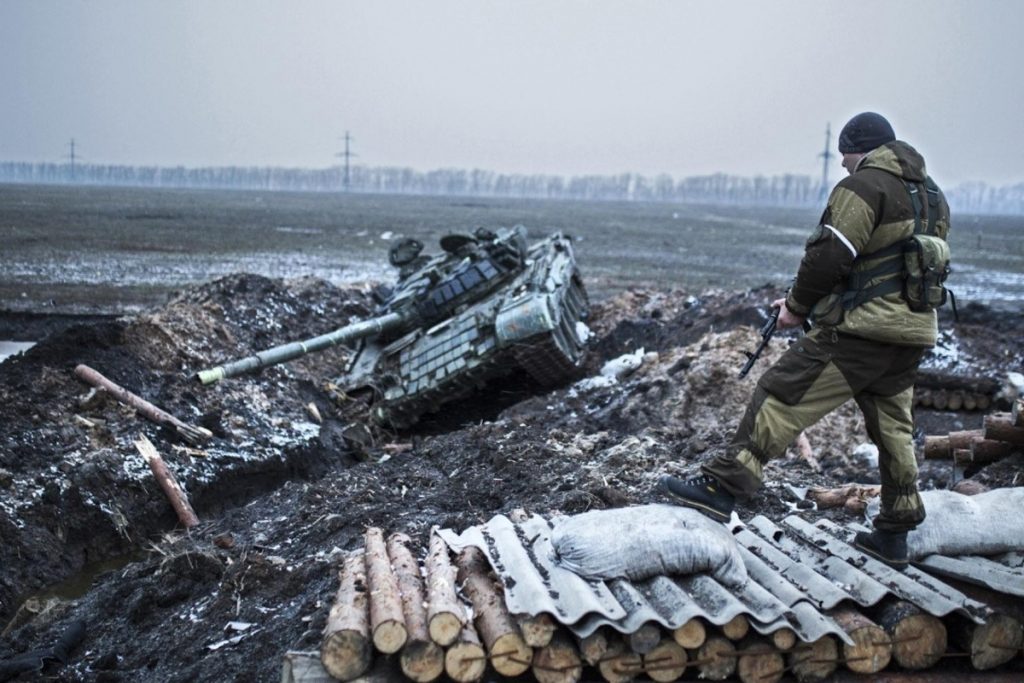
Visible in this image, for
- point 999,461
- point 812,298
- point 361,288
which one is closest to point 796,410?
point 812,298

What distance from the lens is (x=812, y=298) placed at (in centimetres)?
552

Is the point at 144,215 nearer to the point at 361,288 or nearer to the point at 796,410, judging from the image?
the point at 361,288

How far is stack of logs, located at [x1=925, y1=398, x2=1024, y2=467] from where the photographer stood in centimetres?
738

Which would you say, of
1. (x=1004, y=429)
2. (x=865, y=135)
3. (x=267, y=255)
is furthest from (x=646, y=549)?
(x=267, y=255)

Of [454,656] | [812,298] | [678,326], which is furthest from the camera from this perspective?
[678,326]

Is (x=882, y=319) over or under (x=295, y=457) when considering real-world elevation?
over

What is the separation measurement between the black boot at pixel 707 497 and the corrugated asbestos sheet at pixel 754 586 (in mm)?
371

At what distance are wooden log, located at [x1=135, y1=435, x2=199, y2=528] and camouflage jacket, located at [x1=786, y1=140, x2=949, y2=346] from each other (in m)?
7.00

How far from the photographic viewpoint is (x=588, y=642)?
15.9ft

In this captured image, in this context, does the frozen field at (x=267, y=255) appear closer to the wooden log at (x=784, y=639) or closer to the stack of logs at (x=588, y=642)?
the stack of logs at (x=588, y=642)

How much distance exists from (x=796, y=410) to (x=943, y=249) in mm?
1159

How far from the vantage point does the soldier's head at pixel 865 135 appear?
18.2 feet

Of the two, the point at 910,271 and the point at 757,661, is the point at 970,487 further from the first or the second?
the point at 757,661

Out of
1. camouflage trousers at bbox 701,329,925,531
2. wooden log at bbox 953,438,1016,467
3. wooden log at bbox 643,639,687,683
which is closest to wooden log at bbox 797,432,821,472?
wooden log at bbox 953,438,1016,467
